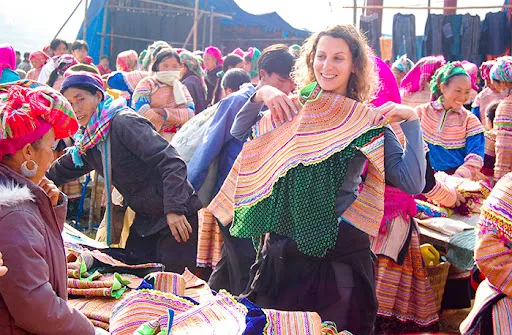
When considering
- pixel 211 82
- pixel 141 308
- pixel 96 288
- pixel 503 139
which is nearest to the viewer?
pixel 141 308

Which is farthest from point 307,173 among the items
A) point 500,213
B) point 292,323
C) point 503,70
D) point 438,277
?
point 503,70

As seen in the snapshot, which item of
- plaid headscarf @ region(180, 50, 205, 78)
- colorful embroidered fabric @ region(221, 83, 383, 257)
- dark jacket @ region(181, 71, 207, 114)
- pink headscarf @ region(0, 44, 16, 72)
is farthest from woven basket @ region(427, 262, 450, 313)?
plaid headscarf @ region(180, 50, 205, 78)

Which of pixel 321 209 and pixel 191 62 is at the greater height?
pixel 191 62

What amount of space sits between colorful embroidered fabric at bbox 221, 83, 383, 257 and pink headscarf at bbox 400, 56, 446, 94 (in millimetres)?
3639

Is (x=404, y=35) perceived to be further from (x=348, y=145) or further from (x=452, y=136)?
(x=348, y=145)

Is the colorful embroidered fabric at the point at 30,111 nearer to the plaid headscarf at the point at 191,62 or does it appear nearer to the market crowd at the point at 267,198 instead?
the market crowd at the point at 267,198

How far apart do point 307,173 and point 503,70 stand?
4.26m

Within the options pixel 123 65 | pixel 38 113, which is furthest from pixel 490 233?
pixel 123 65

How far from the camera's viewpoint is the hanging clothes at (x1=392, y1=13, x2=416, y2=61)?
37.2 ft

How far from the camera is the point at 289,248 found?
2.61 m

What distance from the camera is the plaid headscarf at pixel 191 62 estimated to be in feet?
25.6

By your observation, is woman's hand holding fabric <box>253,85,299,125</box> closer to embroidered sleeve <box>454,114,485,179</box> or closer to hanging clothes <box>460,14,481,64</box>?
embroidered sleeve <box>454,114,485,179</box>

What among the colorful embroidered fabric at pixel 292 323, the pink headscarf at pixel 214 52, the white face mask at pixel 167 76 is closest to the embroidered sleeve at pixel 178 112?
the white face mask at pixel 167 76

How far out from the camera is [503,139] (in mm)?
5367
